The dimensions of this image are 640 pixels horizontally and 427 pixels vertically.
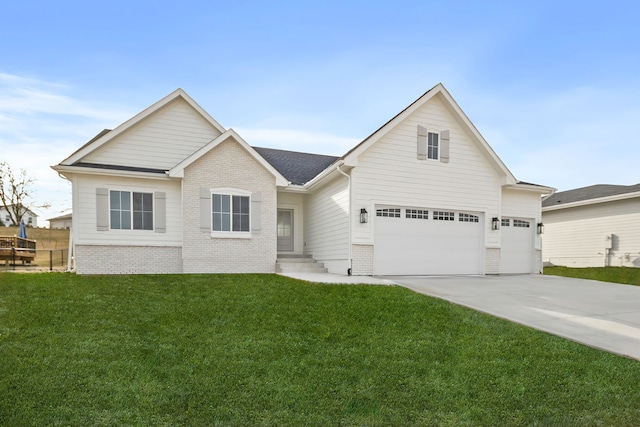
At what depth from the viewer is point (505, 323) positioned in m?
6.52

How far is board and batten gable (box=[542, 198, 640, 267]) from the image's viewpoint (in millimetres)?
17688

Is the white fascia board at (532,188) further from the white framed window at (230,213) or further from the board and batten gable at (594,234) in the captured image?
the white framed window at (230,213)

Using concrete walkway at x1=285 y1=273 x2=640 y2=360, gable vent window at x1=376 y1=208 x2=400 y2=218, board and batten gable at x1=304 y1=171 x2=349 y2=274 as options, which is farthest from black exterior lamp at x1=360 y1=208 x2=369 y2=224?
concrete walkway at x1=285 y1=273 x2=640 y2=360

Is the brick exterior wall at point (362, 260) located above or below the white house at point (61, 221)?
below

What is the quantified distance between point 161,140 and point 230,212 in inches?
163

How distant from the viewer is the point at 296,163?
55.1 ft

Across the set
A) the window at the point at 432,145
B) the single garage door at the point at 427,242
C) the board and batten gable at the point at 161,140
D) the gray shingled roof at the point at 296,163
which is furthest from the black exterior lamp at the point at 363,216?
the board and batten gable at the point at 161,140

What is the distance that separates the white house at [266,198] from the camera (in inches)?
481

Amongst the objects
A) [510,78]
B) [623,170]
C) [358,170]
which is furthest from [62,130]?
[623,170]

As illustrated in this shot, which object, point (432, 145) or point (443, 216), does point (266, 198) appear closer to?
point (432, 145)

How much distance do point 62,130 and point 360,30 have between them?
1183 cm

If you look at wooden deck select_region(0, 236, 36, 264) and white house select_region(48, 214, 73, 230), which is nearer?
wooden deck select_region(0, 236, 36, 264)

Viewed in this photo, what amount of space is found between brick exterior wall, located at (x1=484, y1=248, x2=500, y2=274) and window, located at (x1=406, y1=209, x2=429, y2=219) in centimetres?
310

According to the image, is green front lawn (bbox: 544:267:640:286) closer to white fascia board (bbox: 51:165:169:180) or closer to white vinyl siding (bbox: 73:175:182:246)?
white vinyl siding (bbox: 73:175:182:246)
